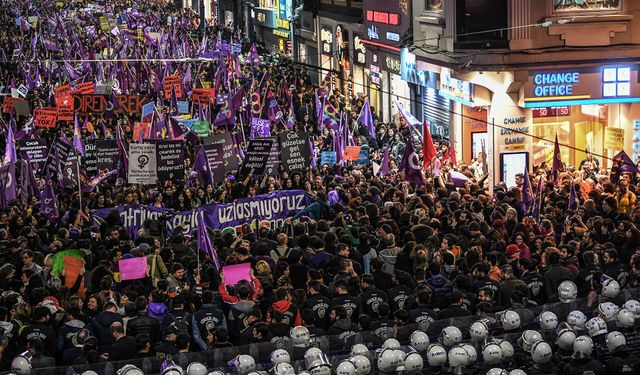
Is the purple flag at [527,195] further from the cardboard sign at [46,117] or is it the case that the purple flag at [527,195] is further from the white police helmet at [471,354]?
the cardboard sign at [46,117]

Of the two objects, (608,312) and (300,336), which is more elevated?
(608,312)

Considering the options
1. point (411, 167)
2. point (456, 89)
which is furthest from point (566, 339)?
point (456, 89)

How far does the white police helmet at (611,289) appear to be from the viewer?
13.9 m

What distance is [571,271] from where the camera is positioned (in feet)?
50.7

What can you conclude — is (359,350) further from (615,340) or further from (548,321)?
(615,340)

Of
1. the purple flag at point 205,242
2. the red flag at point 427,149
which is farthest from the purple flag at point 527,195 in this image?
the purple flag at point 205,242

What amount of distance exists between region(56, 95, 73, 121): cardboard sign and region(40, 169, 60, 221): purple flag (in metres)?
8.94

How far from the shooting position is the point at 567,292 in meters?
14.0

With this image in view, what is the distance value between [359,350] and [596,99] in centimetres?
1848

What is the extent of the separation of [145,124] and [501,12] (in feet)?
31.1

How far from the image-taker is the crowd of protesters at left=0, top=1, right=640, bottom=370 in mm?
13969

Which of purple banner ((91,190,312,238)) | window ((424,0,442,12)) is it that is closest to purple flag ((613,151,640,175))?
purple banner ((91,190,312,238))

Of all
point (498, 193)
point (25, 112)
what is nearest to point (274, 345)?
point (498, 193)

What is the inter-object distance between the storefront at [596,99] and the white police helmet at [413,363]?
55.8 ft
